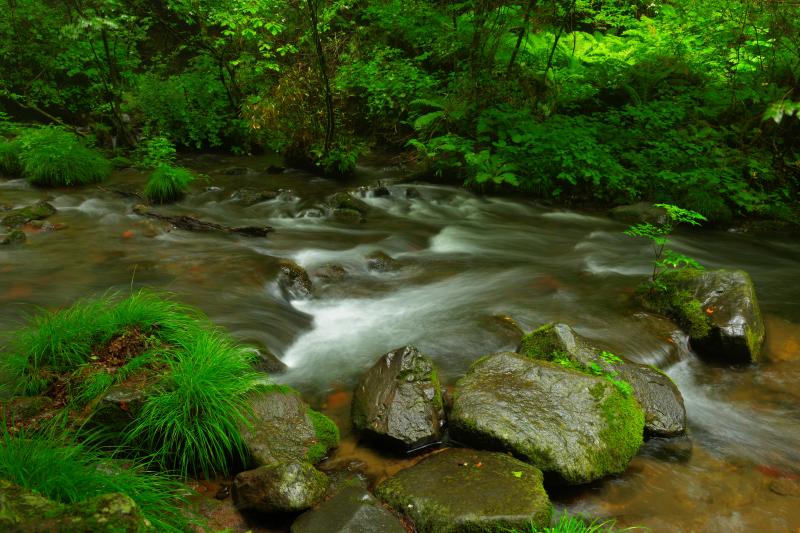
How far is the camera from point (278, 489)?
2893 millimetres

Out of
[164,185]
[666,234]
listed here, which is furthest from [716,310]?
[164,185]

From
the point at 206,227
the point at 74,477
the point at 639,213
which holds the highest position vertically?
the point at 639,213

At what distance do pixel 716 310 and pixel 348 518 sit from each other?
425cm

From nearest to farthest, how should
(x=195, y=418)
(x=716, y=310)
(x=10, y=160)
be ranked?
(x=195, y=418) → (x=716, y=310) → (x=10, y=160)

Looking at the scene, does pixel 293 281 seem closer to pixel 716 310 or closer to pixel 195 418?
pixel 195 418

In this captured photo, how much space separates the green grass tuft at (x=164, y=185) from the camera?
962 cm

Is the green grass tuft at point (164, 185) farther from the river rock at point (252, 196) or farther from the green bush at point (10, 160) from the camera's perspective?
the green bush at point (10, 160)

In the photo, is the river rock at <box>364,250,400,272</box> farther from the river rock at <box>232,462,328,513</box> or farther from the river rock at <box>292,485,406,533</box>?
the river rock at <box>292,485,406,533</box>

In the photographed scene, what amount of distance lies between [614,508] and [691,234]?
743 centimetres

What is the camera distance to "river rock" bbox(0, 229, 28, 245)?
23.1 feet

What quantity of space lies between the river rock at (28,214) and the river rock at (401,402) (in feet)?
21.8

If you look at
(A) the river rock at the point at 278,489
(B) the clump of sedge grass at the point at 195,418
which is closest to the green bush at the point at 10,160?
(B) the clump of sedge grass at the point at 195,418

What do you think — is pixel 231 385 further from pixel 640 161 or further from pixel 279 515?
pixel 640 161

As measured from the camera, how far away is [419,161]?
39.8 ft
